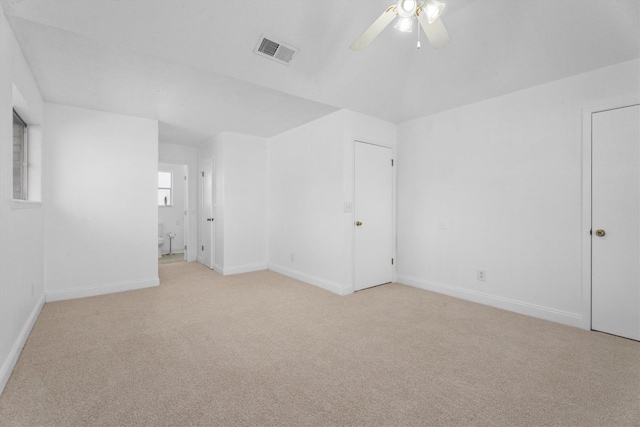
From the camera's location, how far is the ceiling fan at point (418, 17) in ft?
6.55

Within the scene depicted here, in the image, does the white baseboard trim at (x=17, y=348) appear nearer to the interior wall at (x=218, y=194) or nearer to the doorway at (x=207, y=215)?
the interior wall at (x=218, y=194)

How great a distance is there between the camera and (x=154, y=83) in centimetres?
318

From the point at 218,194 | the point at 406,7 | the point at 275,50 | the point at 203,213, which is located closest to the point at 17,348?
the point at 275,50

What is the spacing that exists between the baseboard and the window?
3424mm

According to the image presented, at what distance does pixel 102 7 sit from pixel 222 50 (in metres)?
0.87

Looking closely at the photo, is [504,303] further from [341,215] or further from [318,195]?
[318,195]

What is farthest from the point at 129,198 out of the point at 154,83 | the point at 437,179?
the point at 437,179

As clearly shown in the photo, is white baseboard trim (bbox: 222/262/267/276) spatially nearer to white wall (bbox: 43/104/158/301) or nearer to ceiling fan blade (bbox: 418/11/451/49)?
white wall (bbox: 43/104/158/301)

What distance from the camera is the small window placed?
7.58 metres

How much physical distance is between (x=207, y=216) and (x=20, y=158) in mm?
2886

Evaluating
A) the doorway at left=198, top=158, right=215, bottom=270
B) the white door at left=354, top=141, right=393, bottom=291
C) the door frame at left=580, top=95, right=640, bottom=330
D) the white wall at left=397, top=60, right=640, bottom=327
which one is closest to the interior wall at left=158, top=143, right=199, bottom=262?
the doorway at left=198, top=158, right=215, bottom=270

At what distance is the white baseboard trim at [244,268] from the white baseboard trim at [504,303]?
8.51ft

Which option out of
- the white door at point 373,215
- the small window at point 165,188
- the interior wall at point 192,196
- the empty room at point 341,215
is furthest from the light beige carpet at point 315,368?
the small window at point 165,188

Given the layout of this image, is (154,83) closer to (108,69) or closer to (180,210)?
(108,69)
